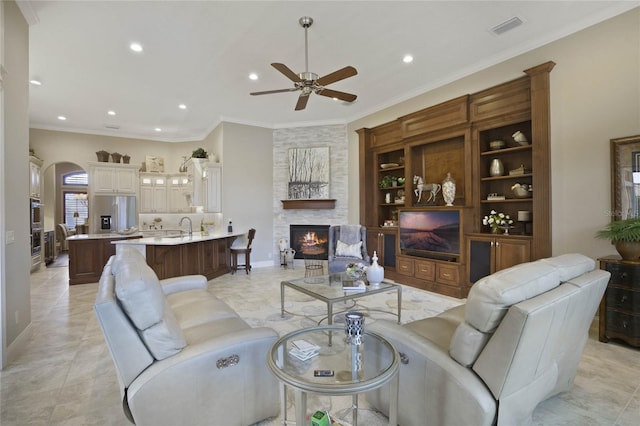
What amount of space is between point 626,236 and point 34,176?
1003 centimetres

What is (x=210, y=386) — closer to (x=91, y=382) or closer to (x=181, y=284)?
(x=91, y=382)

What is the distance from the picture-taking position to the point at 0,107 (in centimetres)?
259

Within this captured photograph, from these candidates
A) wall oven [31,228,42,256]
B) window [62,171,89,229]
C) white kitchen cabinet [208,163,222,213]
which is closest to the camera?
wall oven [31,228,42,256]

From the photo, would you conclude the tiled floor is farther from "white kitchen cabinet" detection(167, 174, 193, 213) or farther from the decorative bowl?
"white kitchen cabinet" detection(167, 174, 193, 213)

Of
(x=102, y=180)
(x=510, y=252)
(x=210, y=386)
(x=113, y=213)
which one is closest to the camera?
(x=210, y=386)

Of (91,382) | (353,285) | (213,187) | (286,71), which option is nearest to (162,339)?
(91,382)

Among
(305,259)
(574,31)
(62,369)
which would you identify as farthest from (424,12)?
(305,259)

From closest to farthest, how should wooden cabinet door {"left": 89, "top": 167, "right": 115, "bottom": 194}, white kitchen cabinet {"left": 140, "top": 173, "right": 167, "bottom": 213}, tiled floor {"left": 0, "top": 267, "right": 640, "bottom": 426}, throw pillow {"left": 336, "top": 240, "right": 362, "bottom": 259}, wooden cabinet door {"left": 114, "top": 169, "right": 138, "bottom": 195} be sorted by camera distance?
1. tiled floor {"left": 0, "top": 267, "right": 640, "bottom": 426}
2. throw pillow {"left": 336, "top": 240, "right": 362, "bottom": 259}
3. wooden cabinet door {"left": 89, "top": 167, "right": 115, "bottom": 194}
4. wooden cabinet door {"left": 114, "top": 169, "right": 138, "bottom": 195}
5. white kitchen cabinet {"left": 140, "top": 173, "right": 167, "bottom": 213}

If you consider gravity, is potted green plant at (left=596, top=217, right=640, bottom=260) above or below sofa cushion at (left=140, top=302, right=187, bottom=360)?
above

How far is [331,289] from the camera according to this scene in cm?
334

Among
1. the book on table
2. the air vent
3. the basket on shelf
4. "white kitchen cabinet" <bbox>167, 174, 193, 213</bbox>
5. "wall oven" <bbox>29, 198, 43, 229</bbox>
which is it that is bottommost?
the book on table

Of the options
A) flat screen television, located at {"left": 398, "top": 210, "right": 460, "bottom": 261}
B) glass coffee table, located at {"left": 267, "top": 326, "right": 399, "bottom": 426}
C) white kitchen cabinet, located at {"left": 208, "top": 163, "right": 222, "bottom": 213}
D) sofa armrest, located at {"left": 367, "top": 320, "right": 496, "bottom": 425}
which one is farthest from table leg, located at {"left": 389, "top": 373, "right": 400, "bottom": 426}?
white kitchen cabinet, located at {"left": 208, "top": 163, "right": 222, "bottom": 213}

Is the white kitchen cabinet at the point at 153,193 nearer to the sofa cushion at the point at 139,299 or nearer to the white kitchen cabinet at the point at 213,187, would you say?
the white kitchen cabinet at the point at 213,187

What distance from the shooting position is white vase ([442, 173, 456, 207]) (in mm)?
4906
